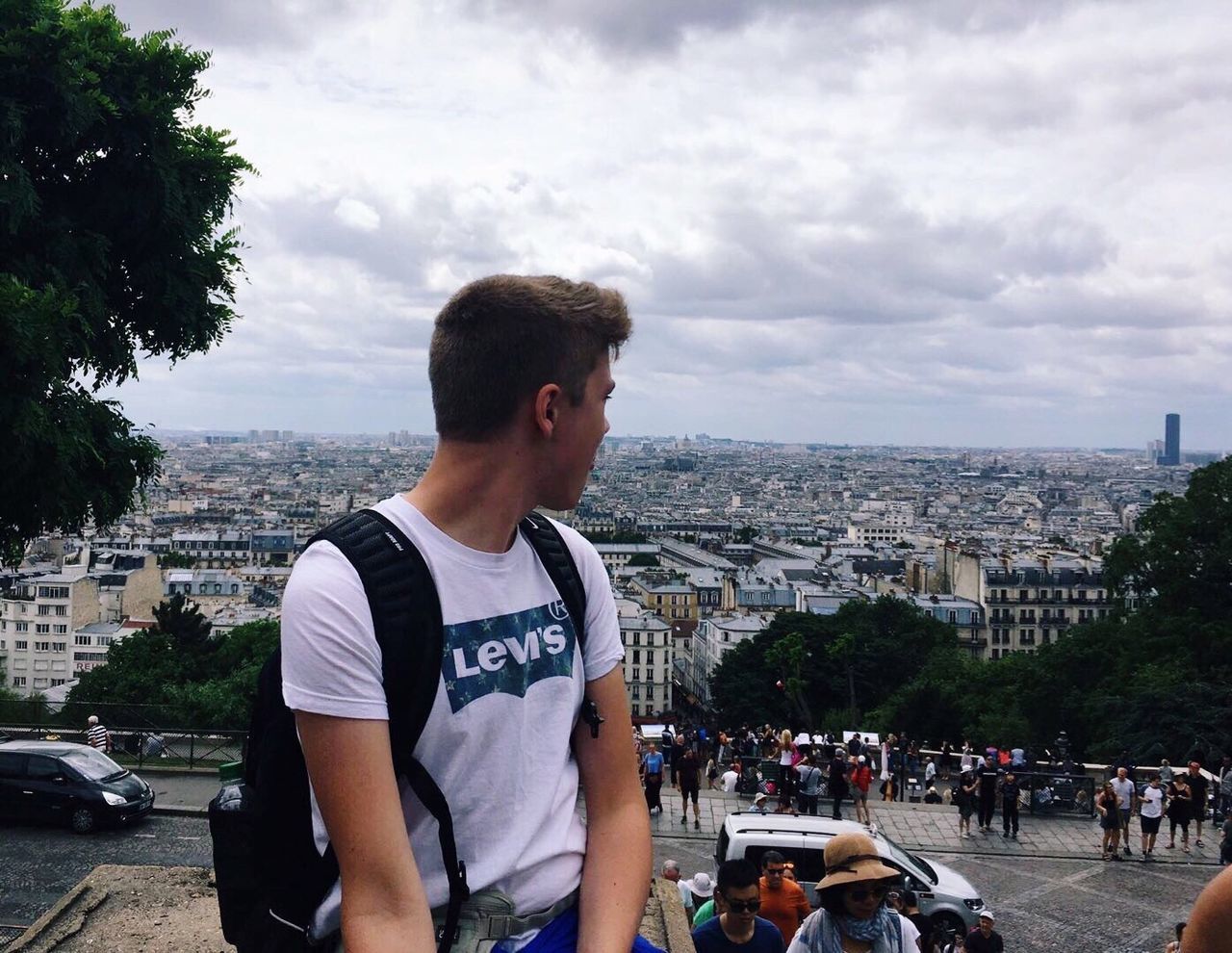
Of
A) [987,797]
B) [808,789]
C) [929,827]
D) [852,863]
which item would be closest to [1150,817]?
[987,797]

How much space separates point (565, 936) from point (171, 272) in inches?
534

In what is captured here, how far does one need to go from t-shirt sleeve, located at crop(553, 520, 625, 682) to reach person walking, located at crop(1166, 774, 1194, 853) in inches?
591

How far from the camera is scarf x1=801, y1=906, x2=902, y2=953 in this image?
4.25 meters

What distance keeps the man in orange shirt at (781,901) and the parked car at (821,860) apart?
10.5 ft

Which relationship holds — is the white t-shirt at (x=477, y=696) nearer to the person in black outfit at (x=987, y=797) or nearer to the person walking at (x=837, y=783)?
the person walking at (x=837, y=783)

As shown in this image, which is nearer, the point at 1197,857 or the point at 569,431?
the point at 569,431

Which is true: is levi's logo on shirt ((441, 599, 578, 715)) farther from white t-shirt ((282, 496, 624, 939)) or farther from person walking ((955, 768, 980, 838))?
person walking ((955, 768, 980, 838))

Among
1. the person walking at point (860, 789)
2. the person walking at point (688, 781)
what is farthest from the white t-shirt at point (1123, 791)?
the person walking at point (688, 781)

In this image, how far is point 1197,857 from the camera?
14.7 metres

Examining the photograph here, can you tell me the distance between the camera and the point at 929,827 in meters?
16.4

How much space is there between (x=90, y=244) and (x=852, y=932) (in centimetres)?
1216

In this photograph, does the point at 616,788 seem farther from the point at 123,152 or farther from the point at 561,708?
the point at 123,152

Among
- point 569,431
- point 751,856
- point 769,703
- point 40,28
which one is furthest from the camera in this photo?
point 769,703

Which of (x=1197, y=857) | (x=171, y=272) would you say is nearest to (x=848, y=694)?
(x=1197, y=857)
